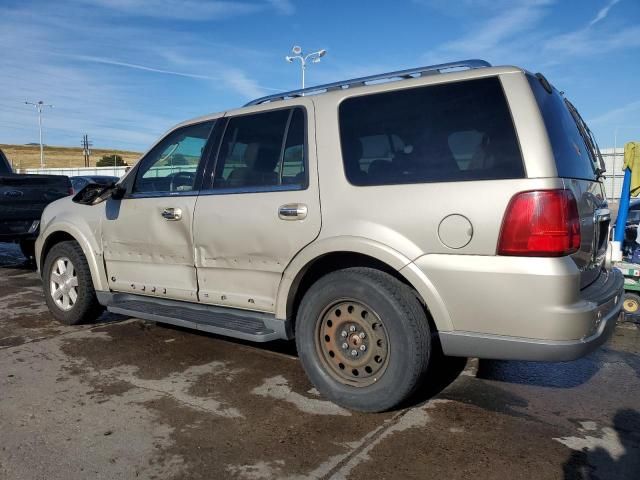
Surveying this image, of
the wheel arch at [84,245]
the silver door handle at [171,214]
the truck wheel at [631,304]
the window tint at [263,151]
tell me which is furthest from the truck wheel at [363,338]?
the truck wheel at [631,304]

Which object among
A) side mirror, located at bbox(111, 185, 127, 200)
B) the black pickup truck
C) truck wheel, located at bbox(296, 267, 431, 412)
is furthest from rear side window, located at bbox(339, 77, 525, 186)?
the black pickup truck

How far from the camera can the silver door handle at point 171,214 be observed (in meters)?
4.12

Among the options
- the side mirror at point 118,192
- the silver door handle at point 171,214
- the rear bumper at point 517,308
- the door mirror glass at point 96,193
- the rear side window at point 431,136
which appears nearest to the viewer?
the rear bumper at point 517,308

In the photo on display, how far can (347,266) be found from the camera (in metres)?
3.50

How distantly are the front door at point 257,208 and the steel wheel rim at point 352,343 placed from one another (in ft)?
1.49

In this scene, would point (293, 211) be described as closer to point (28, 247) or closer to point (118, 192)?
point (118, 192)

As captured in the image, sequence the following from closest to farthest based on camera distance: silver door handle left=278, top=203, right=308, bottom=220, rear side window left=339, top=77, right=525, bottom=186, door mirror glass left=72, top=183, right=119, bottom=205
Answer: rear side window left=339, top=77, right=525, bottom=186
silver door handle left=278, top=203, right=308, bottom=220
door mirror glass left=72, top=183, right=119, bottom=205

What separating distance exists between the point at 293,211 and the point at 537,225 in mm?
1474

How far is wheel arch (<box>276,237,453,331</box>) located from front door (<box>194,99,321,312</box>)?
0.08 meters

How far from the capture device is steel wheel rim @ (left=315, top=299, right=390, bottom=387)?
3.24 metres

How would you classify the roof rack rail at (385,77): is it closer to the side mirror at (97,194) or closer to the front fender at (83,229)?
the side mirror at (97,194)

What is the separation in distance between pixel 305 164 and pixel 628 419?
2.55 metres

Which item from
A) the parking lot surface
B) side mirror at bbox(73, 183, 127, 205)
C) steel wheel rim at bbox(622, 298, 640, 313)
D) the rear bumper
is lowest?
the parking lot surface

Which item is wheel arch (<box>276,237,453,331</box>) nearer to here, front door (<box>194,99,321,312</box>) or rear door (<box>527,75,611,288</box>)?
front door (<box>194,99,321,312</box>)
